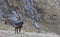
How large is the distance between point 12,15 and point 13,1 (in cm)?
239

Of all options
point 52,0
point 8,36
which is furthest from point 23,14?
point 8,36

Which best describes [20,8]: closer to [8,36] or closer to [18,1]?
[18,1]

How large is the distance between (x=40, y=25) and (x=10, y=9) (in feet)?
12.9

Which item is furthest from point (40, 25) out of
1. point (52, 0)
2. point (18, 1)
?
point (52, 0)

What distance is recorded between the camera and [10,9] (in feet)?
82.4

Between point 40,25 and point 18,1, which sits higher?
point 18,1

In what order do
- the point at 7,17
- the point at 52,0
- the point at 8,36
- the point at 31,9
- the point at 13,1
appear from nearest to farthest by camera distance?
the point at 8,36 < the point at 7,17 < the point at 13,1 < the point at 31,9 < the point at 52,0

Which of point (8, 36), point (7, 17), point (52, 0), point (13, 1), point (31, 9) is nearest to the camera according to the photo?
point (8, 36)

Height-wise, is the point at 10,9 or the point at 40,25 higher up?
the point at 10,9

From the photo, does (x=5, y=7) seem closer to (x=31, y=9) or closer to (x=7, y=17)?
(x=7, y=17)

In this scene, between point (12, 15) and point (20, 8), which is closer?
point (12, 15)

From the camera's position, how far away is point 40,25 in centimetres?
2703

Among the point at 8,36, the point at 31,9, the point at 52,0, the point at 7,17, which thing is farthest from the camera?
the point at 52,0

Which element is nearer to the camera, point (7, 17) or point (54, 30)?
point (7, 17)
